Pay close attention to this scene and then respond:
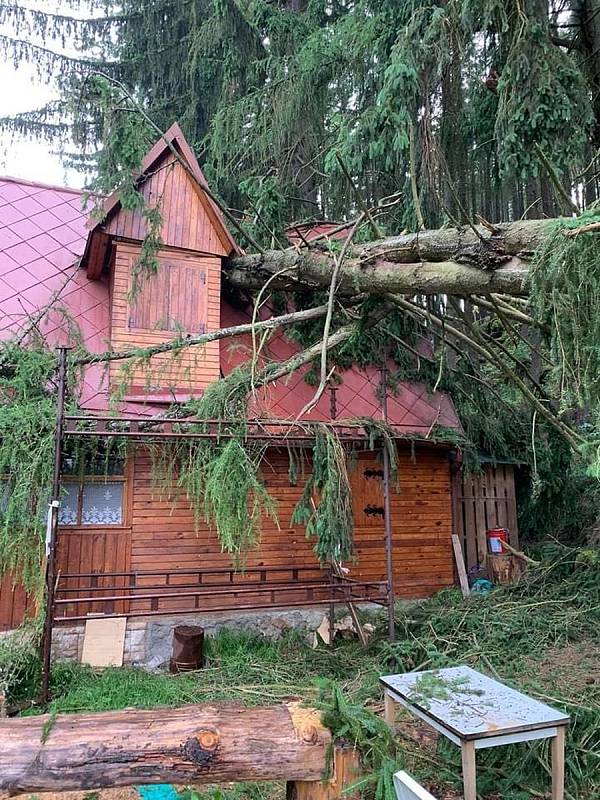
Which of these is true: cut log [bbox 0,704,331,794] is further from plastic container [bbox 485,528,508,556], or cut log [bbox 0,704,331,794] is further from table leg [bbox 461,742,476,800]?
plastic container [bbox 485,528,508,556]

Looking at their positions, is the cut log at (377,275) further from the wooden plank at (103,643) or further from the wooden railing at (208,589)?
the wooden plank at (103,643)

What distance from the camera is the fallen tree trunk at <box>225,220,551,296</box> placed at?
500cm

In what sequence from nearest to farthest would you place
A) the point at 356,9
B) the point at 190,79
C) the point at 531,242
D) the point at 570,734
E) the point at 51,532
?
the point at 570,734 < the point at 531,242 < the point at 51,532 < the point at 356,9 < the point at 190,79

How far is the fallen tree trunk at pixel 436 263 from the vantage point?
5000 millimetres

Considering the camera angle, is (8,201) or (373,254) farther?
(8,201)

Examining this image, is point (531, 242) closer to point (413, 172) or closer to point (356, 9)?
point (413, 172)

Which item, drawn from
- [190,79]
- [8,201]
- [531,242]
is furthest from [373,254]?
[190,79]

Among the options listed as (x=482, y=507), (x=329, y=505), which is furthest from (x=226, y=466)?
(x=482, y=507)

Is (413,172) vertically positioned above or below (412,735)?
above

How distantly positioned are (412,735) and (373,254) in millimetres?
4807

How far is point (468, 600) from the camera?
28.0 feet

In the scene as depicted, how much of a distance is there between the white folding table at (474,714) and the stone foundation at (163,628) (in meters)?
3.66

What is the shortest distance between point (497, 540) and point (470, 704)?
6746 mm

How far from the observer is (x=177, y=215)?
912 centimetres
